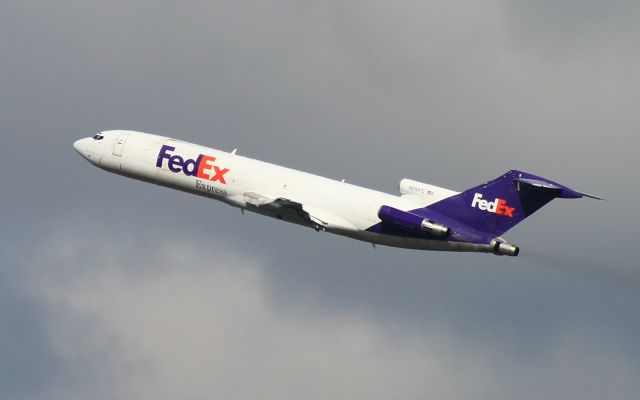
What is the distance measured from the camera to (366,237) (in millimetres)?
110125

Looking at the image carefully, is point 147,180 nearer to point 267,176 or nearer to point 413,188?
point 267,176

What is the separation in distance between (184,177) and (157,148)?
330 cm

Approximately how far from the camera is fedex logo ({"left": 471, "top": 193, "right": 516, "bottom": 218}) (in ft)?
353

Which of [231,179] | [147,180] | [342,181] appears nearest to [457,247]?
[342,181]

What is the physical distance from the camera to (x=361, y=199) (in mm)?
109938

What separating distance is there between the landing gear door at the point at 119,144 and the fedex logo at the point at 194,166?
12.2 feet

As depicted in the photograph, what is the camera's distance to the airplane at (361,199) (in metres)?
107

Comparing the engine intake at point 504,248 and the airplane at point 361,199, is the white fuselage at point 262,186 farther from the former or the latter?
the engine intake at point 504,248

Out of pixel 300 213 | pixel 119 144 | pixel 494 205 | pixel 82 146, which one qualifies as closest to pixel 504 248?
pixel 494 205

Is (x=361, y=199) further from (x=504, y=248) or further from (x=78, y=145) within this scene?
(x=78, y=145)

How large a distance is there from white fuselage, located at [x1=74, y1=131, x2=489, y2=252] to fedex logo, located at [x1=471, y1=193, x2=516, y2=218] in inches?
86.1

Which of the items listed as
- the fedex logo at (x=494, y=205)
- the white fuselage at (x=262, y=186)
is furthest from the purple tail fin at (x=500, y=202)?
the white fuselage at (x=262, y=186)

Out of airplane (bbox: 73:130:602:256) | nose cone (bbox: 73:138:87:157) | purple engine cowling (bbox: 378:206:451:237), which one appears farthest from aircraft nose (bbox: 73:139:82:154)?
purple engine cowling (bbox: 378:206:451:237)

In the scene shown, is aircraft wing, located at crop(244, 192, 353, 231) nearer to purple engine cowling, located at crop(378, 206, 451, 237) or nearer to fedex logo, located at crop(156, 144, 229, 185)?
purple engine cowling, located at crop(378, 206, 451, 237)
